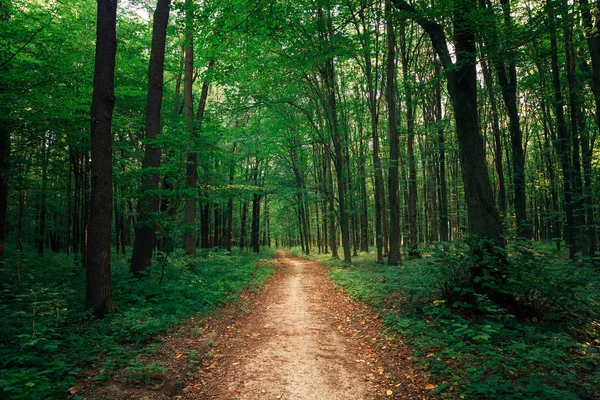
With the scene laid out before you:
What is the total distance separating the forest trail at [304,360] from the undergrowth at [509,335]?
0.58 meters

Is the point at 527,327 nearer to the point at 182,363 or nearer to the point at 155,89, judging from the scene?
the point at 182,363

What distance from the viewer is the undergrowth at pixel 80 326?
3650mm

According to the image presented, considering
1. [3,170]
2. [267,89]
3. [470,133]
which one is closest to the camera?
[470,133]

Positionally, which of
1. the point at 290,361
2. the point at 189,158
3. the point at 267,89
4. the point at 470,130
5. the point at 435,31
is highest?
the point at 267,89

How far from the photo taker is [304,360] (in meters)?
5.00

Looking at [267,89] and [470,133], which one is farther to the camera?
[267,89]

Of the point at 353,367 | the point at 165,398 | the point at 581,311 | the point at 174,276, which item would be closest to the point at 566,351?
the point at 581,311

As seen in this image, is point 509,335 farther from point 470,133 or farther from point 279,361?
point 470,133

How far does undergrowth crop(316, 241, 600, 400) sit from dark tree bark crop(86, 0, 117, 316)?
6259 mm

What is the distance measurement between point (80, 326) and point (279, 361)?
12.4 feet

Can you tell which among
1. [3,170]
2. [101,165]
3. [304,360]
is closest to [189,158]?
[3,170]

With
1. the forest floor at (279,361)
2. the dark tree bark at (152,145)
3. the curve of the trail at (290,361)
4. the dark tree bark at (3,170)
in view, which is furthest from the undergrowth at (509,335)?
the dark tree bark at (3,170)

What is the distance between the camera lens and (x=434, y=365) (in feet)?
14.1

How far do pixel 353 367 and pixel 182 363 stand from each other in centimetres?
275
